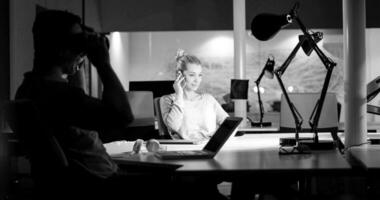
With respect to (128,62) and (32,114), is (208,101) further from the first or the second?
(128,62)

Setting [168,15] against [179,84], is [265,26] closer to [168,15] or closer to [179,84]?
[179,84]

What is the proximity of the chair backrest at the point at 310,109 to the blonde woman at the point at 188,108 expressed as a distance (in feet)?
1.83

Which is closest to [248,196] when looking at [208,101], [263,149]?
[263,149]

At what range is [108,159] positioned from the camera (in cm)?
187

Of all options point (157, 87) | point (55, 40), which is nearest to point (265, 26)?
point (55, 40)

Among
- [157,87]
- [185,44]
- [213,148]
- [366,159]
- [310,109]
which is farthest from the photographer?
[185,44]

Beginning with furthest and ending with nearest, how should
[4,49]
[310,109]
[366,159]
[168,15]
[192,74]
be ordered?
1. [168,15]
2. [4,49]
3. [192,74]
4. [310,109]
5. [366,159]

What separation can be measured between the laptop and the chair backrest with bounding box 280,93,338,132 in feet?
3.62

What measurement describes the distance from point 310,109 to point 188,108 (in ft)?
2.95

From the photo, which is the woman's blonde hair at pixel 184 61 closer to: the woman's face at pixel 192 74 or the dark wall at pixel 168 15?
the woman's face at pixel 192 74

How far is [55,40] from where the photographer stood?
182 centimetres

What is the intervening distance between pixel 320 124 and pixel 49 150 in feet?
6.85

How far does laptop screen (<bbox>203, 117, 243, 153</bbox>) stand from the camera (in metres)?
2.21

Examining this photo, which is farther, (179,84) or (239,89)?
(179,84)
